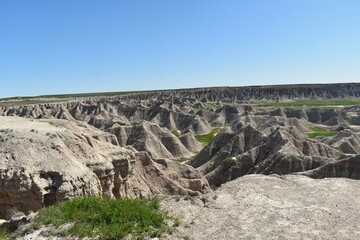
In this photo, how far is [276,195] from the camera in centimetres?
1922

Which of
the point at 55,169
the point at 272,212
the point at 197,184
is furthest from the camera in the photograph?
the point at 197,184

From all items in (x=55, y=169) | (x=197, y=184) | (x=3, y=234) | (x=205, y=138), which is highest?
(x=55, y=169)

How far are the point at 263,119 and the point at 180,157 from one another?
3296 centimetres

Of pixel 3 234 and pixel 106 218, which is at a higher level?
pixel 106 218

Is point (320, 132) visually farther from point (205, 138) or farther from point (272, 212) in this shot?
point (272, 212)

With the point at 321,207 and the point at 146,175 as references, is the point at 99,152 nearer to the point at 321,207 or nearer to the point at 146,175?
the point at 146,175

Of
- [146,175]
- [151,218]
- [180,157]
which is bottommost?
[180,157]

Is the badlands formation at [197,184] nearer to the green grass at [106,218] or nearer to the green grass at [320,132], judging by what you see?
the green grass at [106,218]

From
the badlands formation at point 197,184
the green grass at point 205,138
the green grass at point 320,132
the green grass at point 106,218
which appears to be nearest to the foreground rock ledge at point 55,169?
the badlands formation at point 197,184

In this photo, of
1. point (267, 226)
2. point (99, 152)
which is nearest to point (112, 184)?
point (99, 152)

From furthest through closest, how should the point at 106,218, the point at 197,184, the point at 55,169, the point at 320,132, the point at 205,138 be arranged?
the point at 320,132
the point at 205,138
the point at 197,184
the point at 55,169
the point at 106,218

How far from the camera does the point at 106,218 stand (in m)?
14.6

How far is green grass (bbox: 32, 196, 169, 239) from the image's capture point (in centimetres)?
1376

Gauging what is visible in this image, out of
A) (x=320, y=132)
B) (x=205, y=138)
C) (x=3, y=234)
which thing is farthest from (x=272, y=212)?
(x=320, y=132)
